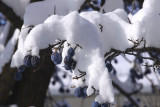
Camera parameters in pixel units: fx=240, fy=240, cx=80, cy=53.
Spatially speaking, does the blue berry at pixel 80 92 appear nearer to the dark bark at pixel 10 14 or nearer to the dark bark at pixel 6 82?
the dark bark at pixel 10 14

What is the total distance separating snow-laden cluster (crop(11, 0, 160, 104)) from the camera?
0.95 m

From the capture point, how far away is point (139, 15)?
1.37 m

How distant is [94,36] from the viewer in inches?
40.9

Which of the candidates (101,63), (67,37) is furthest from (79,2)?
(101,63)

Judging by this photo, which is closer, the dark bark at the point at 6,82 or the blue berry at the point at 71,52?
the blue berry at the point at 71,52

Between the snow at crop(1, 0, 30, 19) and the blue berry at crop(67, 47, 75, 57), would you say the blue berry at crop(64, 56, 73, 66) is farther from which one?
the snow at crop(1, 0, 30, 19)

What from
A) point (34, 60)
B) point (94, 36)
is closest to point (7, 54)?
point (34, 60)

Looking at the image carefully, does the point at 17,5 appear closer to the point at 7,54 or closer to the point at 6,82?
the point at 7,54

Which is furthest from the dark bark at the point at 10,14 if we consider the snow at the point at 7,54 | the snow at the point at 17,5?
the snow at the point at 7,54

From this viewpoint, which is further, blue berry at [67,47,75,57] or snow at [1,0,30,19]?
snow at [1,0,30,19]

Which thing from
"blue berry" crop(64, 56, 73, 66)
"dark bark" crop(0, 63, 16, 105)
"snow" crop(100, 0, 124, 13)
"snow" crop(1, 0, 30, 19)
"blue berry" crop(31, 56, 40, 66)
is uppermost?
"snow" crop(1, 0, 30, 19)

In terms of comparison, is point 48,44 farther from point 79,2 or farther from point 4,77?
point 4,77

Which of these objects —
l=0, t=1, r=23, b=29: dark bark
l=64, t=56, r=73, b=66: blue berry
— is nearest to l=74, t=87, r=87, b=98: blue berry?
l=64, t=56, r=73, b=66: blue berry

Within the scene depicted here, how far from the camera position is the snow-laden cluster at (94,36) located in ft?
3.13
